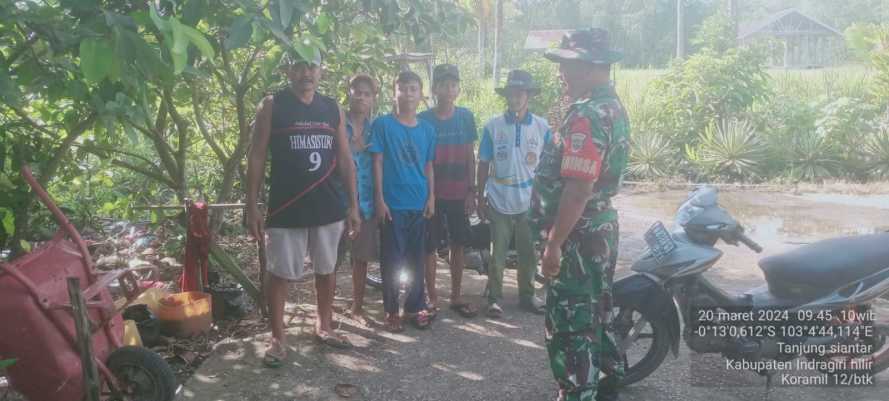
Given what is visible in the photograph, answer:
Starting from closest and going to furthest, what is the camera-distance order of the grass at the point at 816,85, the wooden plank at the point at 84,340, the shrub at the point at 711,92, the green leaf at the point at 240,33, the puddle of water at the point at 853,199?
1. the green leaf at the point at 240,33
2. the wooden plank at the point at 84,340
3. the puddle of water at the point at 853,199
4. the shrub at the point at 711,92
5. the grass at the point at 816,85

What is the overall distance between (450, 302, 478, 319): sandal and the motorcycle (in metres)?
1.35

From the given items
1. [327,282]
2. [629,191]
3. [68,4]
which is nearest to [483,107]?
[629,191]

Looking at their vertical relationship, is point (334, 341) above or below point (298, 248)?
below

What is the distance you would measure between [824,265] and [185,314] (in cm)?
347

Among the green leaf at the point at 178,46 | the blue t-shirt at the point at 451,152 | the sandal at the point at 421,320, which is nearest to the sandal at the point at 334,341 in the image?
the sandal at the point at 421,320

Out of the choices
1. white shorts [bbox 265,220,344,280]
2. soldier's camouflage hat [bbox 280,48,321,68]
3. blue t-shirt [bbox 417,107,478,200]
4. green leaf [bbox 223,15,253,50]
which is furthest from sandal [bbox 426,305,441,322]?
green leaf [bbox 223,15,253,50]

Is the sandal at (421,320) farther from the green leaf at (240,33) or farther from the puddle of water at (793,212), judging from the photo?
the puddle of water at (793,212)

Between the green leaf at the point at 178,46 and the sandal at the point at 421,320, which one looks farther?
the sandal at the point at 421,320

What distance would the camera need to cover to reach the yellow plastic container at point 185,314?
13.9 ft

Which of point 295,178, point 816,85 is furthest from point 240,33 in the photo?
point 816,85

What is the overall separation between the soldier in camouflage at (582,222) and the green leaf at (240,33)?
1.40m

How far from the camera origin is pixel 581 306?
10.4 ft

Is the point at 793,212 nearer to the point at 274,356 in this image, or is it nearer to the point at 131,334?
the point at 274,356

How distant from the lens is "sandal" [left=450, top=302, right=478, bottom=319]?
4859mm
